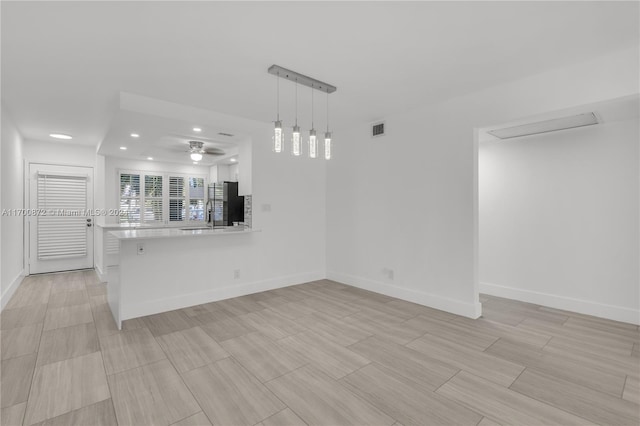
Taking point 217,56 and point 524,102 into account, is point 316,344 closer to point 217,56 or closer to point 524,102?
point 217,56

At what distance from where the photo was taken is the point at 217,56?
2541 mm

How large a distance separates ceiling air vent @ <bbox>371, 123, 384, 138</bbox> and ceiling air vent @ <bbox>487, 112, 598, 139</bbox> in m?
1.37

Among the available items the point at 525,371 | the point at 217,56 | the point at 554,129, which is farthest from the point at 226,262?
the point at 554,129

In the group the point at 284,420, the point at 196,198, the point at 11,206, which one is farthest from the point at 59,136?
the point at 284,420

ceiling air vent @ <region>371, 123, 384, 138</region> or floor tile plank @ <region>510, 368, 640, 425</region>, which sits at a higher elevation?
ceiling air vent @ <region>371, 123, 384, 138</region>

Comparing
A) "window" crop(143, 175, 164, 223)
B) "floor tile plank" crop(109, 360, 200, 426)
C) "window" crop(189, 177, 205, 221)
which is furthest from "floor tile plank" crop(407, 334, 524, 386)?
"window" crop(143, 175, 164, 223)

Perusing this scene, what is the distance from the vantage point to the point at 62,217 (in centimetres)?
593

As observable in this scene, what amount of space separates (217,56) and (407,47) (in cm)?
155

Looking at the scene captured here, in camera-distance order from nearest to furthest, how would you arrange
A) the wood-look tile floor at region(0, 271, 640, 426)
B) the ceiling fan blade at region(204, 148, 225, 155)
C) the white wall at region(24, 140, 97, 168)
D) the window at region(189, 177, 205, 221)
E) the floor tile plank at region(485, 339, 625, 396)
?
the wood-look tile floor at region(0, 271, 640, 426) < the floor tile plank at region(485, 339, 625, 396) < the ceiling fan blade at region(204, 148, 225, 155) < the white wall at region(24, 140, 97, 168) < the window at region(189, 177, 205, 221)

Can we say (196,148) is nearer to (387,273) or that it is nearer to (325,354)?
(387,273)

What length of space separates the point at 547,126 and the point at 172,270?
4741 mm

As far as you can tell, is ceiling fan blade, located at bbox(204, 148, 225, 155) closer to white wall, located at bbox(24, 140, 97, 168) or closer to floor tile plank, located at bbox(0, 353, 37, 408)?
white wall, located at bbox(24, 140, 97, 168)

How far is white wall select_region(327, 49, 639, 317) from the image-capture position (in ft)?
9.08

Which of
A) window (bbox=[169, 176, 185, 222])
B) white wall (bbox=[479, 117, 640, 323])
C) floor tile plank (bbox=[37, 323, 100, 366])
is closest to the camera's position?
floor tile plank (bbox=[37, 323, 100, 366])
